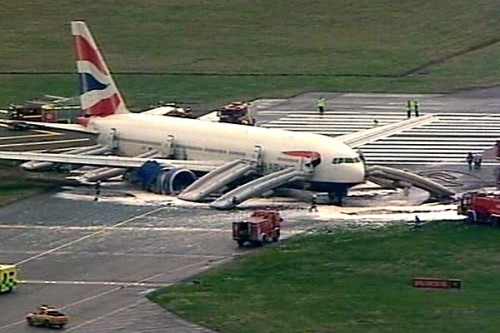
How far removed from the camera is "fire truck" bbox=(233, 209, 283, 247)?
3253 inches

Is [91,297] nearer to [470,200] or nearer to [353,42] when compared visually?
[470,200]

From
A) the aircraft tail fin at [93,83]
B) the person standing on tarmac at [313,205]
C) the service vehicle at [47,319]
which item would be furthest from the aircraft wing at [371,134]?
the service vehicle at [47,319]

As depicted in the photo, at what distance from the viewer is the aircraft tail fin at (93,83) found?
107562 millimetres

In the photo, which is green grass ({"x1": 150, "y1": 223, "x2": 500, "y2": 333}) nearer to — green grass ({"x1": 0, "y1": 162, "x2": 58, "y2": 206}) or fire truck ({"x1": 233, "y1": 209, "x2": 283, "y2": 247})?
fire truck ({"x1": 233, "y1": 209, "x2": 283, "y2": 247})

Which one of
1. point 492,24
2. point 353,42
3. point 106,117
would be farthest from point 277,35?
point 106,117

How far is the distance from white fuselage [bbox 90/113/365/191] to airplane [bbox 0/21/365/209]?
0.05 meters

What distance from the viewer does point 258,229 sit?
82688 millimetres

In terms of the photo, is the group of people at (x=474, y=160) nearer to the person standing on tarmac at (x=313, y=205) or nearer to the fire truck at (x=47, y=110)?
the person standing on tarmac at (x=313, y=205)

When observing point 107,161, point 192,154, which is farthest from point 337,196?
point 107,161

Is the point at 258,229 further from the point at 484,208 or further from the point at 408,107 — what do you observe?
the point at 408,107

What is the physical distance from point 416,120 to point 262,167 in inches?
884

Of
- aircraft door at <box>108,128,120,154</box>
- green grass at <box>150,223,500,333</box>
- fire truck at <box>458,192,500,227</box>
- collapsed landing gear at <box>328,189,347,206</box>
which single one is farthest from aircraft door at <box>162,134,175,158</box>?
fire truck at <box>458,192,500,227</box>

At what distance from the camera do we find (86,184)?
10056 cm

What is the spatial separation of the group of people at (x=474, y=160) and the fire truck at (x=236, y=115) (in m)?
17.4
